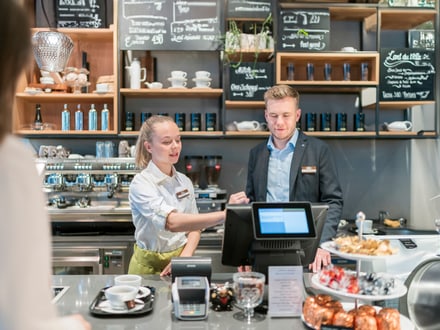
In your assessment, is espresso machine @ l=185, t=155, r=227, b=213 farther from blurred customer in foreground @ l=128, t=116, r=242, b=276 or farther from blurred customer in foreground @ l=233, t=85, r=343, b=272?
blurred customer in foreground @ l=128, t=116, r=242, b=276

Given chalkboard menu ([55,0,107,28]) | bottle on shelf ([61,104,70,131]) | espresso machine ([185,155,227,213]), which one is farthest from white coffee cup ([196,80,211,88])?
bottle on shelf ([61,104,70,131])

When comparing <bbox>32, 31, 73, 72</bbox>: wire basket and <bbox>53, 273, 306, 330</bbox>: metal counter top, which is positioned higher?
<bbox>32, 31, 73, 72</bbox>: wire basket

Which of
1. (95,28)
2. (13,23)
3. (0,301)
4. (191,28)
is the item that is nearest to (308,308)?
(0,301)

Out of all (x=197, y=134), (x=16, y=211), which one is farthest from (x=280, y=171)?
(x=16, y=211)

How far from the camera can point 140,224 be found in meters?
2.29

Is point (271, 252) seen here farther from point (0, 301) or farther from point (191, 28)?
point (191, 28)

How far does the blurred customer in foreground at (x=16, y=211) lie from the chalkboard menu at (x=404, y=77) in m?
3.43

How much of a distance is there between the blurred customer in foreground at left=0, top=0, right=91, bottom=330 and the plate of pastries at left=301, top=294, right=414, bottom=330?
3.00ft

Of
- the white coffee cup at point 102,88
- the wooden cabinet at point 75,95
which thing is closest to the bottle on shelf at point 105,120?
the wooden cabinet at point 75,95

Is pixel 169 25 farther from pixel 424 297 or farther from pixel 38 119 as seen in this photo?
pixel 424 297

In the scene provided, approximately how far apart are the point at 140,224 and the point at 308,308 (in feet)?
3.58

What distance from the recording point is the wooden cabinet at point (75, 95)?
3.70m

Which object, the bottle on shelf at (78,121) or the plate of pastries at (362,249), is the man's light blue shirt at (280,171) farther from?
the bottle on shelf at (78,121)

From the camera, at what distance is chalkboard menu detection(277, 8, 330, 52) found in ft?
11.9
